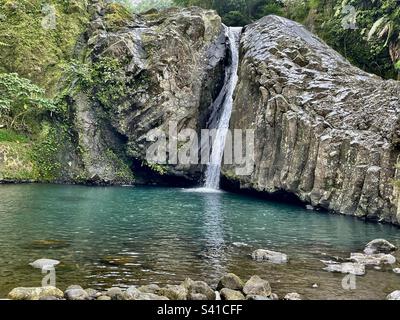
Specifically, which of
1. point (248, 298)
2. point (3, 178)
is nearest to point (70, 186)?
point (3, 178)

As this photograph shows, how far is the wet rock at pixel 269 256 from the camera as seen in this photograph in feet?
49.1

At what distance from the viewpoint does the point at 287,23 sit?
38094mm

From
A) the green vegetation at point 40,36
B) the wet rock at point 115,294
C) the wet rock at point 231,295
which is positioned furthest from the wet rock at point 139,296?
the green vegetation at point 40,36

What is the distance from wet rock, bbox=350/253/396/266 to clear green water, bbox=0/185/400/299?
74 centimetres

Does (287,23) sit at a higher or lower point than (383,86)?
higher

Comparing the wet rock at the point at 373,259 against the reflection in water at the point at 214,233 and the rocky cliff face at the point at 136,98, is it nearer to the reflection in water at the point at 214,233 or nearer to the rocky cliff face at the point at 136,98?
the reflection in water at the point at 214,233

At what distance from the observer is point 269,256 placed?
15.2m

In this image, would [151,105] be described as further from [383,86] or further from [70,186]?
[383,86]

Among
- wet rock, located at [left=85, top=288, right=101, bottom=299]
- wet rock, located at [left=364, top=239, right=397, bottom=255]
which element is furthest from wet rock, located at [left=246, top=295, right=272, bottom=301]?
wet rock, located at [left=364, top=239, right=397, bottom=255]

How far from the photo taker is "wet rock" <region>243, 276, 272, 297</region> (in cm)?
1120

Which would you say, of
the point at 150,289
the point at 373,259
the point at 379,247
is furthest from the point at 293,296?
the point at 379,247

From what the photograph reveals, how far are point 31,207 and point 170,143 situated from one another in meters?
15.9

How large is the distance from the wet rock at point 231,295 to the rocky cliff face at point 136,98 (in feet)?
87.9

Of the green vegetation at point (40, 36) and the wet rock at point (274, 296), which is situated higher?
the green vegetation at point (40, 36)
